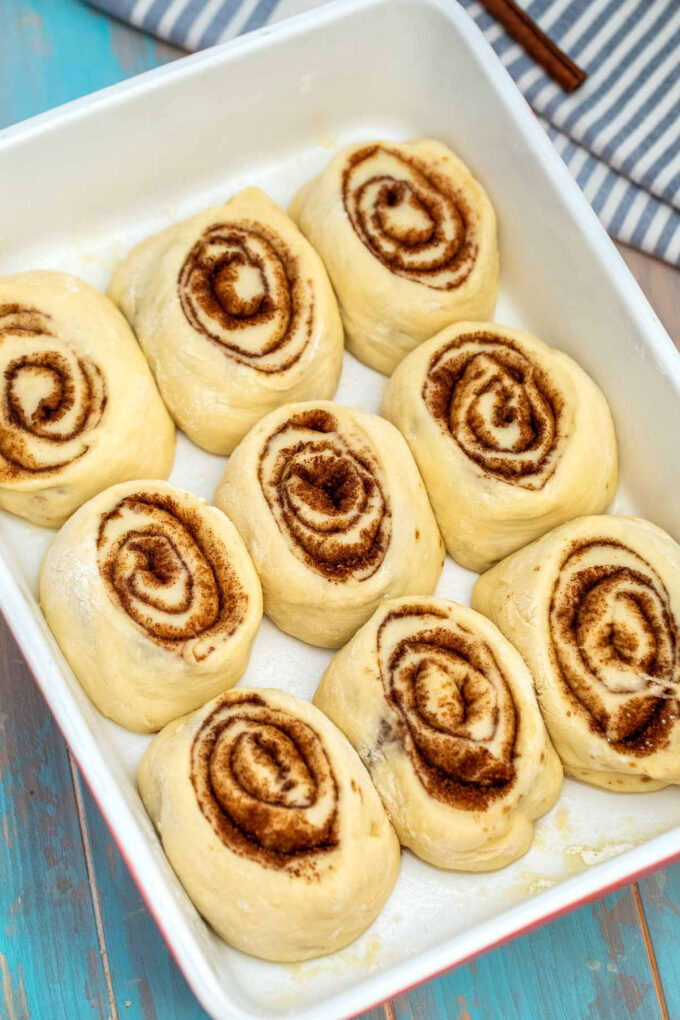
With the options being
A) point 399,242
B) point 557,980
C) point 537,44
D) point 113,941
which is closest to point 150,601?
point 113,941

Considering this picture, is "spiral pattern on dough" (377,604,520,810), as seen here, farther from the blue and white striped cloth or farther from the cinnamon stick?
the cinnamon stick

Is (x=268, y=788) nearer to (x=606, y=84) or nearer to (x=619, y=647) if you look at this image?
(x=619, y=647)

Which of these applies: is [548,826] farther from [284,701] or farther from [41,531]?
[41,531]

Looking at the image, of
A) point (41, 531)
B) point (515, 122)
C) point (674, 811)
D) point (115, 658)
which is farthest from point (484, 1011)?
point (515, 122)

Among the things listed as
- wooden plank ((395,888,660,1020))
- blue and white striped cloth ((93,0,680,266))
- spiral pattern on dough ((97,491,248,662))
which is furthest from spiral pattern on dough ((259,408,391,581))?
blue and white striped cloth ((93,0,680,266))

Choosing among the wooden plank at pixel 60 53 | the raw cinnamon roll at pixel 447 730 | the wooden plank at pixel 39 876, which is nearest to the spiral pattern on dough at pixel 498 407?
the raw cinnamon roll at pixel 447 730
